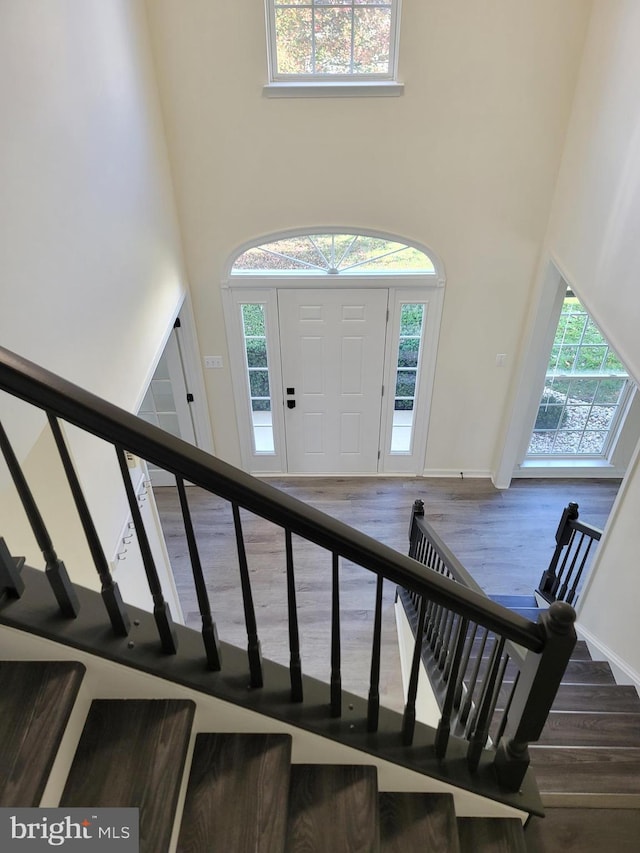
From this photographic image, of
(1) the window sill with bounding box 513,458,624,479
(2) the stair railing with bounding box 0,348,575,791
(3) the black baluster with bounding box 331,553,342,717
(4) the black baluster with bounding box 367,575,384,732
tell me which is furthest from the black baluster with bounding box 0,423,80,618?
(1) the window sill with bounding box 513,458,624,479

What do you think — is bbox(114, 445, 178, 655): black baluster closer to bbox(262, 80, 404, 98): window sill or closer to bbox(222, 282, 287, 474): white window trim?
bbox(262, 80, 404, 98): window sill

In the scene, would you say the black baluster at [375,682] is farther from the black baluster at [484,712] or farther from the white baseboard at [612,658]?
the white baseboard at [612,658]

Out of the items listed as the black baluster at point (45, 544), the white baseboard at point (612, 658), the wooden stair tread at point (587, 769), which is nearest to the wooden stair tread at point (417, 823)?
the wooden stair tread at point (587, 769)

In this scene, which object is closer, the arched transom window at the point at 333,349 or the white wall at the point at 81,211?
the white wall at the point at 81,211

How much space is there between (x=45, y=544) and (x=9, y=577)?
0.53ft

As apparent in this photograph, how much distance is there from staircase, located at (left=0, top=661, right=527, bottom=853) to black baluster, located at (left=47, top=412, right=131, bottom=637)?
0.13 meters

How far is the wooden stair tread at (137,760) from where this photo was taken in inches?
46.4

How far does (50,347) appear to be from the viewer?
2219 millimetres

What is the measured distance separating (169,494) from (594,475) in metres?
4.30

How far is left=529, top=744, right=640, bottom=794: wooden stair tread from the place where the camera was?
7.13 ft

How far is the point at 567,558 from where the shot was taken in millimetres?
4258

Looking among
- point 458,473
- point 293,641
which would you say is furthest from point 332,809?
point 458,473

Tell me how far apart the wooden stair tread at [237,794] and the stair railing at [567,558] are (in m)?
3.02

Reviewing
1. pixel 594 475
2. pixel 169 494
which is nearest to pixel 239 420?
pixel 169 494
